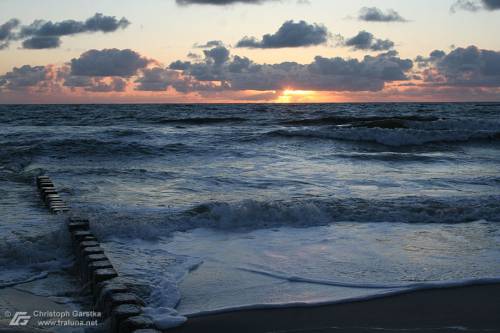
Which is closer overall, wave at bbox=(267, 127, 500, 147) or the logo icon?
the logo icon

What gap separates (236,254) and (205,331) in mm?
2293

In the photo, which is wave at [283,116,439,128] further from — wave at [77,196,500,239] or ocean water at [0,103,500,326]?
wave at [77,196,500,239]

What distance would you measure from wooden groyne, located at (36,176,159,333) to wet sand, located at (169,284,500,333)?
47cm

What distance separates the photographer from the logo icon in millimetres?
4343

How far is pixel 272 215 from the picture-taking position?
855 centimetres

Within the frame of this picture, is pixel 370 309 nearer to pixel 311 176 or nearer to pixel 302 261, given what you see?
pixel 302 261

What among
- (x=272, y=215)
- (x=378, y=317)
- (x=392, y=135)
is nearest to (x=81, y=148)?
(x=272, y=215)

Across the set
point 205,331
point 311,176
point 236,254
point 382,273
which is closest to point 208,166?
point 311,176

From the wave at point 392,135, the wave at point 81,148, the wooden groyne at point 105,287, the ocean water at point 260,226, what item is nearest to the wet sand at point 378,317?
the ocean water at point 260,226

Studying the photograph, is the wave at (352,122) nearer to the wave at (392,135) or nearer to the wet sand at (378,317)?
the wave at (392,135)

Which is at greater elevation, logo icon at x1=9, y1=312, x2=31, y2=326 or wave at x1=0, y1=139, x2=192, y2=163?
wave at x1=0, y1=139, x2=192, y2=163

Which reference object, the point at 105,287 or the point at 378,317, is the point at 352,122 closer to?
the point at 378,317

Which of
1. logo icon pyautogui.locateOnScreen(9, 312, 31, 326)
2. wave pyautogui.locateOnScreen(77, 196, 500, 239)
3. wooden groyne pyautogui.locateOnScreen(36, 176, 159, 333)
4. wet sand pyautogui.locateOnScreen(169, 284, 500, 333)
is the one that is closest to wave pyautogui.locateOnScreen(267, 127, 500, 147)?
wave pyautogui.locateOnScreen(77, 196, 500, 239)

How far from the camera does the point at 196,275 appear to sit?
226 inches
